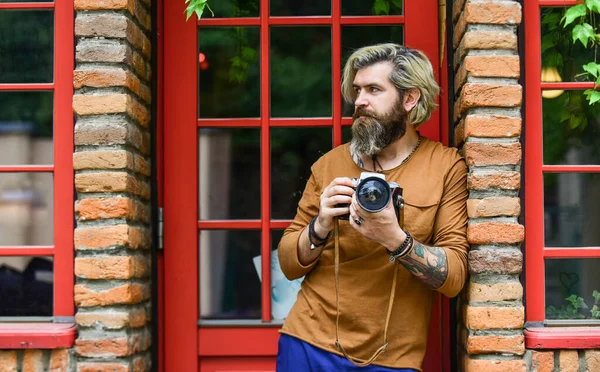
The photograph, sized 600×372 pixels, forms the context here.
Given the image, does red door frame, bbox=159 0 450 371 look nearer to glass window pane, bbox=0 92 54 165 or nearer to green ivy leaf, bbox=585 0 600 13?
glass window pane, bbox=0 92 54 165

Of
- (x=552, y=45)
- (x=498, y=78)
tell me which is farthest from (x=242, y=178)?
(x=552, y=45)

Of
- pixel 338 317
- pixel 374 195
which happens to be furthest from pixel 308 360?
pixel 374 195

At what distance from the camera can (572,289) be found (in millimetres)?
2881

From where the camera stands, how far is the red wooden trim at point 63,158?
2.95 m

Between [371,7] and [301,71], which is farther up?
[371,7]

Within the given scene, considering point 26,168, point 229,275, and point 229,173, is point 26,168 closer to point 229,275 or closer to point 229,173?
point 229,173

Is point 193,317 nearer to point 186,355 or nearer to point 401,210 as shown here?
point 186,355

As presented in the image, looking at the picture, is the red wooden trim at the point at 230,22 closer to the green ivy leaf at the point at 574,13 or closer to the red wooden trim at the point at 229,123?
the red wooden trim at the point at 229,123

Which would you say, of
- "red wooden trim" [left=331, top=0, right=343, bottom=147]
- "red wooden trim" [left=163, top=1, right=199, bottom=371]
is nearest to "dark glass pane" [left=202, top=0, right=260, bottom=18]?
"red wooden trim" [left=163, top=1, right=199, bottom=371]

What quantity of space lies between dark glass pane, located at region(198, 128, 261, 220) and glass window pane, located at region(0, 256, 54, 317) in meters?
0.66

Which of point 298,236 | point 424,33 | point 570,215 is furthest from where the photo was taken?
point 424,33

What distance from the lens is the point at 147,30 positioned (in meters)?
3.15

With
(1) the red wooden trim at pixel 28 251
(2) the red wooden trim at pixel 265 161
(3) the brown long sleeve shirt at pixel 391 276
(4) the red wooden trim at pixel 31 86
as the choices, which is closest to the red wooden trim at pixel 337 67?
(2) the red wooden trim at pixel 265 161

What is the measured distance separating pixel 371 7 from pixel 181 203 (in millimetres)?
1117
